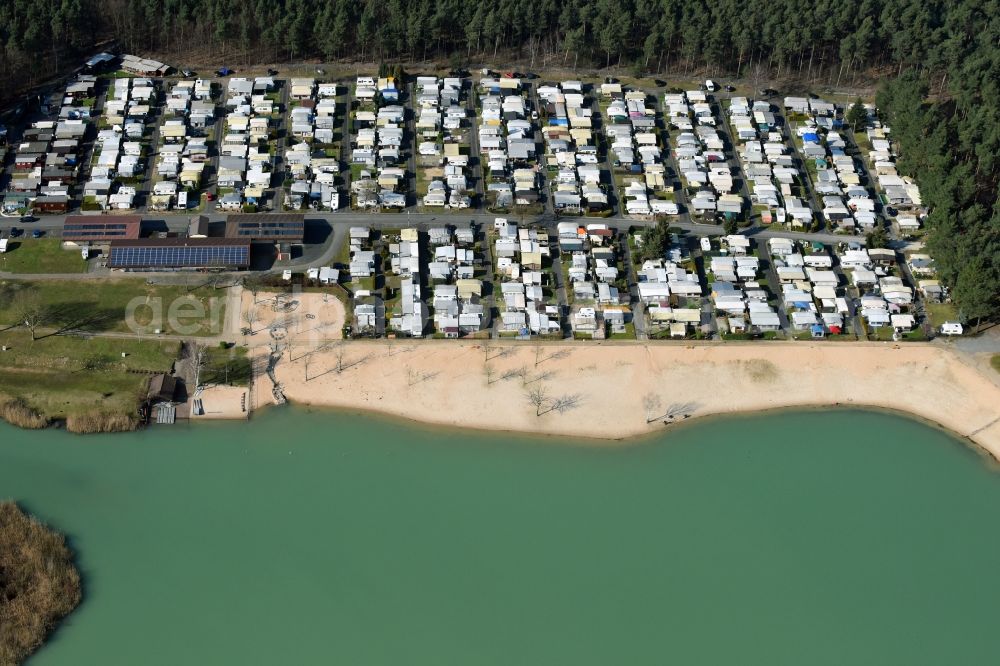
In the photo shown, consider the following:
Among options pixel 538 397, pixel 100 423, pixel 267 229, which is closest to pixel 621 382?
pixel 538 397

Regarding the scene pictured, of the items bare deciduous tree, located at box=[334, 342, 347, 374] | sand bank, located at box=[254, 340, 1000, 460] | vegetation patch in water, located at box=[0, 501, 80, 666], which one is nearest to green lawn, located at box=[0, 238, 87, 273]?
sand bank, located at box=[254, 340, 1000, 460]

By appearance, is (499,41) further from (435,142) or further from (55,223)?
(55,223)

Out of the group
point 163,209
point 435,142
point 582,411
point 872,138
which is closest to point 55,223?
point 163,209

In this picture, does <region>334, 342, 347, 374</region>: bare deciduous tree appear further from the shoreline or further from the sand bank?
the shoreline

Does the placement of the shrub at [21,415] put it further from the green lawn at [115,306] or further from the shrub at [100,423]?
the green lawn at [115,306]

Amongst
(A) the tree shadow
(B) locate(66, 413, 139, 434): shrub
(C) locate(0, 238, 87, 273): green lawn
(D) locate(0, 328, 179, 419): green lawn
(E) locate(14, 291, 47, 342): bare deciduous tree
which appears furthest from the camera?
(C) locate(0, 238, 87, 273): green lawn

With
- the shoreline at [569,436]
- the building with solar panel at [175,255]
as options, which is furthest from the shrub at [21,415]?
the building with solar panel at [175,255]
